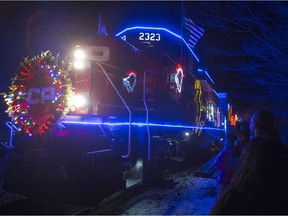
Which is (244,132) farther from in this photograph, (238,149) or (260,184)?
(260,184)

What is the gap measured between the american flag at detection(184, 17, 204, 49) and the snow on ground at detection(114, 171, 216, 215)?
7.38m

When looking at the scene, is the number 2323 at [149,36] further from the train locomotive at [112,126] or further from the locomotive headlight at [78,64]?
the locomotive headlight at [78,64]

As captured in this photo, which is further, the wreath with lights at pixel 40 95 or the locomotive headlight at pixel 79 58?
the locomotive headlight at pixel 79 58

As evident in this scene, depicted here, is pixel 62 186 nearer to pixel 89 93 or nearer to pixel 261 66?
pixel 89 93

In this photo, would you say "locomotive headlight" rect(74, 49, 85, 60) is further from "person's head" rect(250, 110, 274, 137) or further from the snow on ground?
"person's head" rect(250, 110, 274, 137)

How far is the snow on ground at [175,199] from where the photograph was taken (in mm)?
5652

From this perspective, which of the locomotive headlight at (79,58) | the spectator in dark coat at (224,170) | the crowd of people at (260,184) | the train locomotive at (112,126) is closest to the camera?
the crowd of people at (260,184)

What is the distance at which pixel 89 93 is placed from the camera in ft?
20.2

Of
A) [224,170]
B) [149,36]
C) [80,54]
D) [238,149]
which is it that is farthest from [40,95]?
[149,36]

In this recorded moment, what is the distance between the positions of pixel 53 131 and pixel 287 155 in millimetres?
4412

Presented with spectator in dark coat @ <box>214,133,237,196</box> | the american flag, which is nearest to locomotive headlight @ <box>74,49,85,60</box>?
spectator in dark coat @ <box>214,133,237,196</box>

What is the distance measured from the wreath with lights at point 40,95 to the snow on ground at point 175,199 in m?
2.26

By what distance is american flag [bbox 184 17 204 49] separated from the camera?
1341cm

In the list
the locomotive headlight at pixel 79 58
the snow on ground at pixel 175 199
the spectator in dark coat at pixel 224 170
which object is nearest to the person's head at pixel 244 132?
the spectator in dark coat at pixel 224 170
